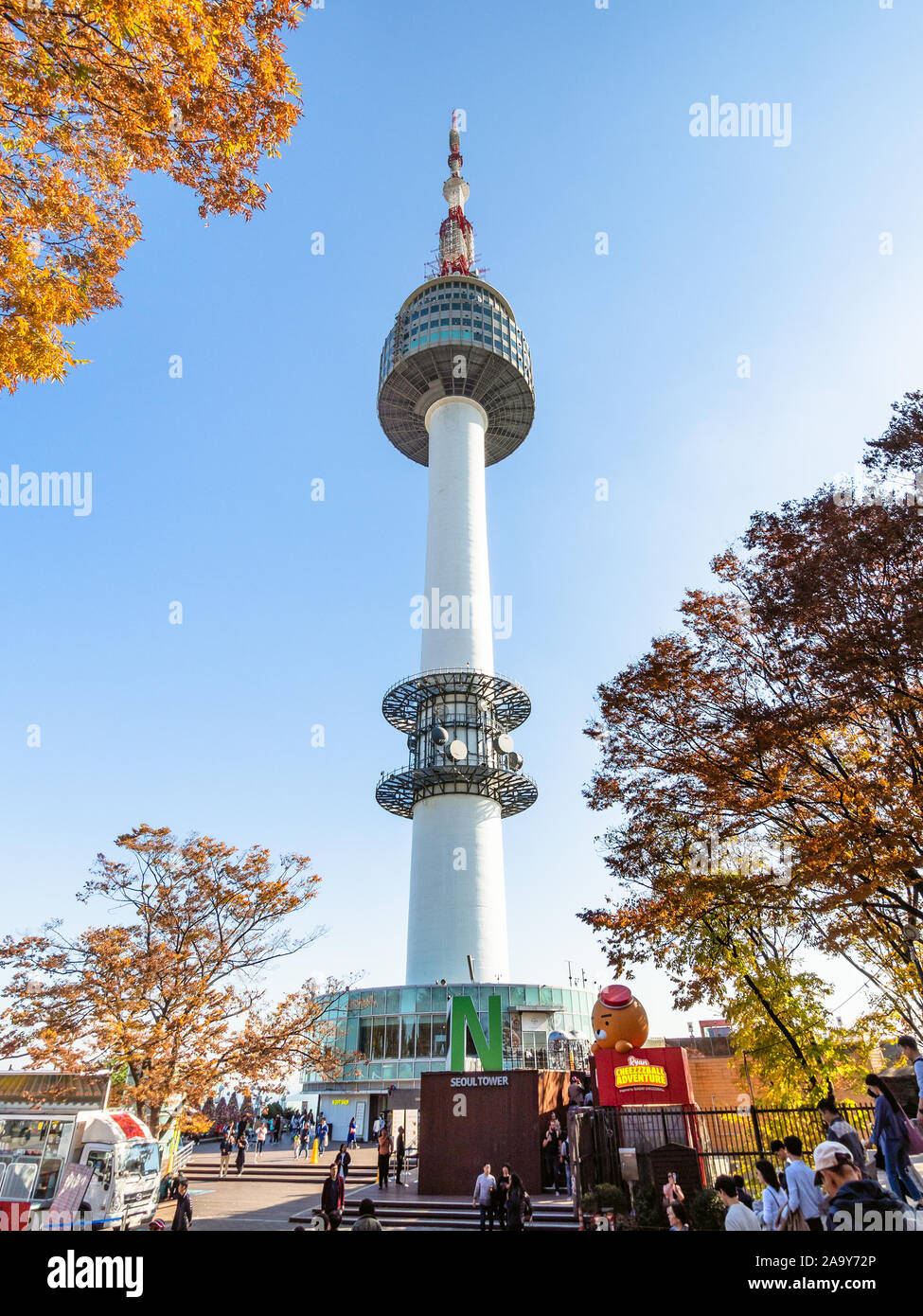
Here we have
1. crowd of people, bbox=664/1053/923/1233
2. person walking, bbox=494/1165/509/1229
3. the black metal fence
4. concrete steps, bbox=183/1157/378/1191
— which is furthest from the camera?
concrete steps, bbox=183/1157/378/1191

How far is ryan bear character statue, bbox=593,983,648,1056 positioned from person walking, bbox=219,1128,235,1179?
17.3 meters

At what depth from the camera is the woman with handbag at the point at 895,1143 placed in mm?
9727

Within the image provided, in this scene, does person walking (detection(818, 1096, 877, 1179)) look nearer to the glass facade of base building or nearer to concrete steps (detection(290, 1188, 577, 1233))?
concrete steps (detection(290, 1188, 577, 1233))

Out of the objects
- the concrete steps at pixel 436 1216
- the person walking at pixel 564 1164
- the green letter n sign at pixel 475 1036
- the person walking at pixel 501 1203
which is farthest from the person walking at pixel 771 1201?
the green letter n sign at pixel 475 1036

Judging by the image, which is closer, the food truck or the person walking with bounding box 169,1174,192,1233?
the person walking with bounding box 169,1174,192,1233

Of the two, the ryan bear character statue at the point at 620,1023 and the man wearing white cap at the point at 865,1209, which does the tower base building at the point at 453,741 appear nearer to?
the ryan bear character statue at the point at 620,1023

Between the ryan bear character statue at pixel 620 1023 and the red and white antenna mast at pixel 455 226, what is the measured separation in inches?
2957

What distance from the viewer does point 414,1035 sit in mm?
46906

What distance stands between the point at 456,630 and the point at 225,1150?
38950mm

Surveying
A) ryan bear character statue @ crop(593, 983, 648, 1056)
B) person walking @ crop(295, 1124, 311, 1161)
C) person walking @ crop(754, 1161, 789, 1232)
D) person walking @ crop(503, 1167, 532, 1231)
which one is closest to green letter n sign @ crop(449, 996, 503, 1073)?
person walking @ crop(295, 1124, 311, 1161)

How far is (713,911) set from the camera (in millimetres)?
18578

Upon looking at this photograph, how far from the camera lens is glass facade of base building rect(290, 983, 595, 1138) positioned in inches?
1794

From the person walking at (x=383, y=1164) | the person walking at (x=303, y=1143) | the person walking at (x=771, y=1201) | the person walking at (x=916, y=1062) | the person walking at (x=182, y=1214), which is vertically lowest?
the person walking at (x=303, y=1143)

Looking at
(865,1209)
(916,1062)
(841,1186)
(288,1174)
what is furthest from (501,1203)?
(288,1174)
